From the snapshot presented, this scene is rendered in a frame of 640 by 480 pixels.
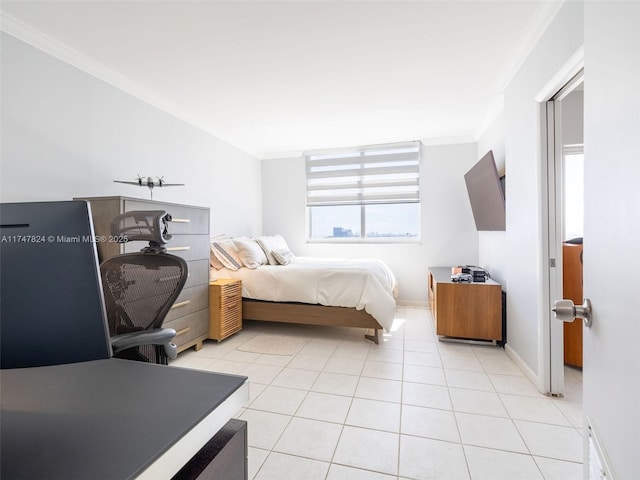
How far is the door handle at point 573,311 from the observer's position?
701 mm

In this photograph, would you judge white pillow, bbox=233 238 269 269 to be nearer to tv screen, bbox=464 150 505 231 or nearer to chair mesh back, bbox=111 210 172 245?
chair mesh back, bbox=111 210 172 245

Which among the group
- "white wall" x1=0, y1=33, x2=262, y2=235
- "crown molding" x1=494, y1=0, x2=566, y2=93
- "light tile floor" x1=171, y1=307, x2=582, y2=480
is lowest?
"light tile floor" x1=171, y1=307, x2=582, y2=480

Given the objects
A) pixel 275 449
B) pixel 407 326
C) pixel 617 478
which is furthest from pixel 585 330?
pixel 407 326

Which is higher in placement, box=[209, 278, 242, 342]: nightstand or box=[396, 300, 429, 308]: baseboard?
box=[209, 278, 242, 342]: nightstand

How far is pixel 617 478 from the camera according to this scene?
0.53 metres

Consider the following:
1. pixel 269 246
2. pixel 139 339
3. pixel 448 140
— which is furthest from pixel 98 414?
pixel 448 140

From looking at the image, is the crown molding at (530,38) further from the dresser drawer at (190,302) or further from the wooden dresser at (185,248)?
the dresser drawer at (190,302)

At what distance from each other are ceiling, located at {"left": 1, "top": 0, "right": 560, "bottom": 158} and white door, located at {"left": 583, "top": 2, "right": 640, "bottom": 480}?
5.75ft

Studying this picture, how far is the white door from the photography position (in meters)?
0.49

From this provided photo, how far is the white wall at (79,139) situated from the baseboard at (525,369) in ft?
12.1

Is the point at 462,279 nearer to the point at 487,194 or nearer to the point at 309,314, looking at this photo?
the point at 487,194

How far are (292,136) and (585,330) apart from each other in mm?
4227

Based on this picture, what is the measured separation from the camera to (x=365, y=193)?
4.98 m

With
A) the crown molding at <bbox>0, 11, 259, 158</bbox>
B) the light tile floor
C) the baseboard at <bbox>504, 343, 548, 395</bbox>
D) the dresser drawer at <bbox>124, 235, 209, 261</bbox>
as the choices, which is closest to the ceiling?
the crown molding at <bbox>0, 11, 259, 158</bbox>
